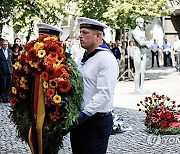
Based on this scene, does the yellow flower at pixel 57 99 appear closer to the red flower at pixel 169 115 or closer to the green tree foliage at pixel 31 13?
the red flower at pixel 169 115

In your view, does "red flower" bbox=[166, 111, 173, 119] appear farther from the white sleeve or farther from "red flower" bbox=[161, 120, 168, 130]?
the white sleeve

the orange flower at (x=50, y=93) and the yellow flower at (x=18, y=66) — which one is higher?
the yellow flower at (x=18, y=66)

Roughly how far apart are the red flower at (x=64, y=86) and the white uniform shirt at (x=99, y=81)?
0.19 meters

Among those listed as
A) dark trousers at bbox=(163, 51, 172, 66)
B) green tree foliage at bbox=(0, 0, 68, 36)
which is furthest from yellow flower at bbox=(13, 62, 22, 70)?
dark trousers at bbox=(163, 51, 172, 66)

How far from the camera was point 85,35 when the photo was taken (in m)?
4.29

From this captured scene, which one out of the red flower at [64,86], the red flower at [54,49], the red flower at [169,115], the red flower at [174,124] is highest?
the red flower at [54,49]

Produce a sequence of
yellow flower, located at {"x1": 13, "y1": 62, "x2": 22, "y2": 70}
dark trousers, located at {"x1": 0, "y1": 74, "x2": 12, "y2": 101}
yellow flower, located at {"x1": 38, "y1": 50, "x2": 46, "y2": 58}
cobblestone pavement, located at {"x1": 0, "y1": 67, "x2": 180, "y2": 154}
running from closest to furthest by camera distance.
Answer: yellow flower, located at {"x1": 38, "y1": 50, "x2": 46, "y2": 58}, yellow flower, located at {"x1": 13, "y1": 62, "x2": 22, "y2": 70}, cobblestone pavement, located at {"x1": 0, "y1": 67, "x2": 180, "y2": 154}, dark trousers, located at {"x1": 0, "y1": 74, "x2": 12, "y2": 101}

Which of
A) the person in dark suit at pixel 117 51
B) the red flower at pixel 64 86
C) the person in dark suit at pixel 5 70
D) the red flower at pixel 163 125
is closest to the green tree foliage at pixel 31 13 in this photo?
the person in dark suit at pixel 117 51

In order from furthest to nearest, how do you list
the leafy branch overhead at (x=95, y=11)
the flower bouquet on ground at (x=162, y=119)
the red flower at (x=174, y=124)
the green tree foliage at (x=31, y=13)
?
the leafy branch overhead at (x=95, y=11) < the green tree foliage at (x=31, y=13) < the red flower at (x=174, y=124) < the flower bouquet on ground at (x=162, y=119)

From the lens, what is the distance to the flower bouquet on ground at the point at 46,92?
13.7ft

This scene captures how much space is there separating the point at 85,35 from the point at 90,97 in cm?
51

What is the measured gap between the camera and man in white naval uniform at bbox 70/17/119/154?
417 cm

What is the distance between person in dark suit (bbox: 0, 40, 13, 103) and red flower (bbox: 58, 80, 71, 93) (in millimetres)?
9994

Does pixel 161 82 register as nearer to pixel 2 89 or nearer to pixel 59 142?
pixel 2 89
